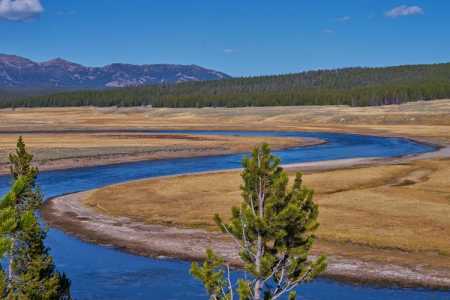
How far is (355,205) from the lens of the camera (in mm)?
42688

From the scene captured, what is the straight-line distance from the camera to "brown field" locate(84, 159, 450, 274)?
32625 mm

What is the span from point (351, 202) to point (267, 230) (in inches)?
1238

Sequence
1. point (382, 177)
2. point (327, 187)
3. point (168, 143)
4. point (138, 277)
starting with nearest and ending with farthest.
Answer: point (138, 277) < point (327, 187) < point (382, 177) < point (168, 143)

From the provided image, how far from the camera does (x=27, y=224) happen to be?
7836 millimetres

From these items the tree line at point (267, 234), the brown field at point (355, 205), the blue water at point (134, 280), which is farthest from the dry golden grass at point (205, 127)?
the tree line at point (267, 234)

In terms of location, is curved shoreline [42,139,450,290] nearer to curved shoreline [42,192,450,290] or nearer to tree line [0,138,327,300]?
curved shoreline [42,192,450,290]

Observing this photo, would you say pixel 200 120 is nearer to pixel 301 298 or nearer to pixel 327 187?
pixel 327 187

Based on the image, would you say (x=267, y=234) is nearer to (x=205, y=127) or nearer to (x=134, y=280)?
(x=134, y=280)

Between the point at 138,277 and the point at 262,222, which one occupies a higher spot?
the point at 262,222

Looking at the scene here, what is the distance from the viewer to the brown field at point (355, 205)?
3262cm

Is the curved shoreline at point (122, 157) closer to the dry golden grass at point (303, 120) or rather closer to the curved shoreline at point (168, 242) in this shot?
the curved shoreline at point (168, 242)

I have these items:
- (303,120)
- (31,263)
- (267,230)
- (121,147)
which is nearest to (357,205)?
(31,263)

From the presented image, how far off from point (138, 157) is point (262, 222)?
219ft

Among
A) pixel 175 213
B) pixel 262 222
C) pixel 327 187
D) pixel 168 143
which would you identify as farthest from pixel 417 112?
pixel 262 222
